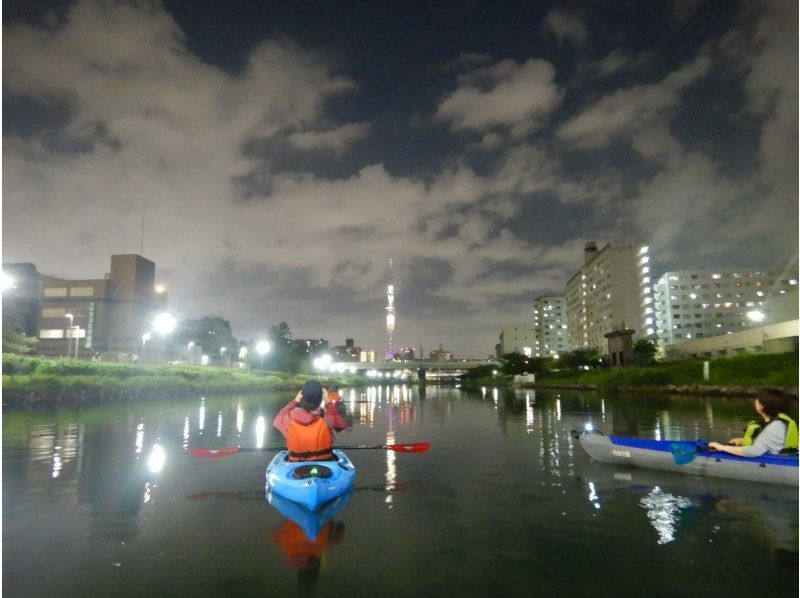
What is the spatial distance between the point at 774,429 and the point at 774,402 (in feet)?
2.30

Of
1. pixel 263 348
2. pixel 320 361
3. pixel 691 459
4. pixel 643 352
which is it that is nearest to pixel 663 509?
pixel 691 459

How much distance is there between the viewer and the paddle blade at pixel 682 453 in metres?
13.8

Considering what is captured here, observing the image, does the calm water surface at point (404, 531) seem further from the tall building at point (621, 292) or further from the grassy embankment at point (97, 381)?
the tall building at point (621, 292)

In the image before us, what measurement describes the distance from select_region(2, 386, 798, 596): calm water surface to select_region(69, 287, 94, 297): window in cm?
8494

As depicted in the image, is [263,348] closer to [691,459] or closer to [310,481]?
[691,459]

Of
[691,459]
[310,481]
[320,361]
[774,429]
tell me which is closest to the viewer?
[310,481]

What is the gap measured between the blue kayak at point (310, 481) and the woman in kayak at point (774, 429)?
951cm

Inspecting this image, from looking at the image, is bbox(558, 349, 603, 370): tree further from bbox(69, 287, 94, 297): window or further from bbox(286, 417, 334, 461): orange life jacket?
bbox(286, 417, 334, 461): orange life jacket

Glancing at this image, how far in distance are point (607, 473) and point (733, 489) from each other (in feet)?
10.2

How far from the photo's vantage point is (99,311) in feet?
304

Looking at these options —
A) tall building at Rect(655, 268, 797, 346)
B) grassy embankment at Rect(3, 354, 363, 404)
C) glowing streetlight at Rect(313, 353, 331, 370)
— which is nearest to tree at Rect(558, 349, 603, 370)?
tall building at Rect(655, 268, 797, 346)

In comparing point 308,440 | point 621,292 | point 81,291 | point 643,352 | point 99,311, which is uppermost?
point 621,292

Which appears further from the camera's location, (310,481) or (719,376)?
(719,376)

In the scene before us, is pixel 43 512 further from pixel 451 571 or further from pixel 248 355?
pixel 248 355
